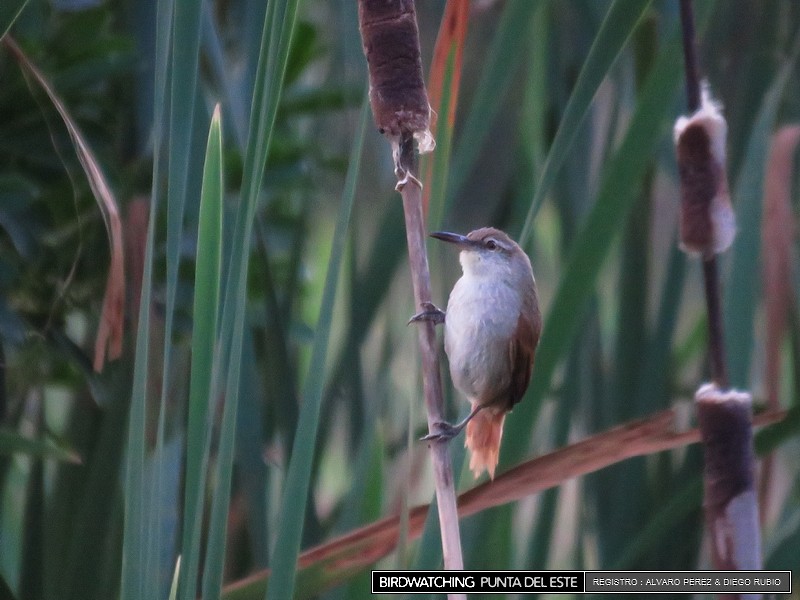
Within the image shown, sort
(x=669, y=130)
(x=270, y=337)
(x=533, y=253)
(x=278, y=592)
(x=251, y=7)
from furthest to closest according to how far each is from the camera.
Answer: (x=533, y=253), (x=669, y=130), (x=251, y=7), (x=270, y=337), (x=278, y=592)

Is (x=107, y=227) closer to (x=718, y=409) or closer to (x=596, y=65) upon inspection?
(x=596, y=65)

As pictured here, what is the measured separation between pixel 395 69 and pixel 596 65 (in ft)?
0.59

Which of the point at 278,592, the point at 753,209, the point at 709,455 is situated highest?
the point at 753,209

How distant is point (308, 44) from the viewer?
1.34m

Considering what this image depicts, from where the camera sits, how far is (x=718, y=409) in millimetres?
787

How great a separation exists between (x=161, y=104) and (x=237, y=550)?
882mm

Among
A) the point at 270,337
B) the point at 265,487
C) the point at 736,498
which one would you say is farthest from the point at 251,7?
the point at 736,498

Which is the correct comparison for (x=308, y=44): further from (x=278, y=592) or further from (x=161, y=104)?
(x=278, y=592)

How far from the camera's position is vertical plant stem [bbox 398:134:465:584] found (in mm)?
775

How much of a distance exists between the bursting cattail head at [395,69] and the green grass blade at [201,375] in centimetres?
17

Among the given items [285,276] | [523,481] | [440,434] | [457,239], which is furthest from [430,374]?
[285,276]

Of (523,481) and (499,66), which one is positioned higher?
(499,66)

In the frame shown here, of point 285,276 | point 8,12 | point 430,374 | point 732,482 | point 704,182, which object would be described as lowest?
point 732,482

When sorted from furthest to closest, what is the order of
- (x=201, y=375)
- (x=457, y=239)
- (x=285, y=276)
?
1. (x=285, y=276)
2. (x=457, y=239)
3. (x=201, y=375)
